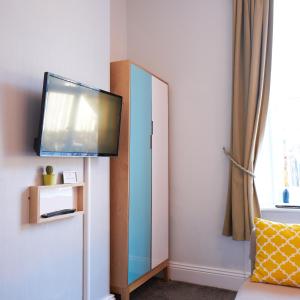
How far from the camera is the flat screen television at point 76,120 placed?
1.79m

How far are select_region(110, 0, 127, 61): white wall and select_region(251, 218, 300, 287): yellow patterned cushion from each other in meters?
2.13

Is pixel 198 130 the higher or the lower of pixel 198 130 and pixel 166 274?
the higher

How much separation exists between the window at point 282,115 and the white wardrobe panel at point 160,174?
2.82ft

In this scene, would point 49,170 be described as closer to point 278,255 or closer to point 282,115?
point 278,255

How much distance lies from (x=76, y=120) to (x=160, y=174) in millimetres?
1215

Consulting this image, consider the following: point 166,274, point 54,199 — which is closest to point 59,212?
point 54,199

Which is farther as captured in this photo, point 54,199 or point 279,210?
point 279,210

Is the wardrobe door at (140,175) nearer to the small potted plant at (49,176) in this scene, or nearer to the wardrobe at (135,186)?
the wardrobe at (135,186)

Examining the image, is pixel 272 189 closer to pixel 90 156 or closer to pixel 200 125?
pixel 200 125

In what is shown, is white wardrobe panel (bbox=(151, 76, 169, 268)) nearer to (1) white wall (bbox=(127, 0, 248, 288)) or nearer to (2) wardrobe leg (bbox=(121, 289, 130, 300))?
(1) white wall (bbox=(127, 0, 248, 288))

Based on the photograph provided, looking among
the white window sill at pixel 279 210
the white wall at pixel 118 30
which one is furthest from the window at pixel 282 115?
the white wall at pixel 118 30

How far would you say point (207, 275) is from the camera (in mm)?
2998

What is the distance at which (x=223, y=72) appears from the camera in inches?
119

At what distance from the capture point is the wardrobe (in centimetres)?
255
